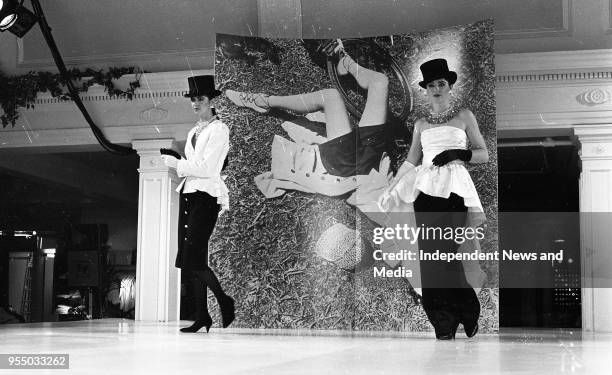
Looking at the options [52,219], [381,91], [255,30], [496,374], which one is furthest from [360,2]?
[496,374]

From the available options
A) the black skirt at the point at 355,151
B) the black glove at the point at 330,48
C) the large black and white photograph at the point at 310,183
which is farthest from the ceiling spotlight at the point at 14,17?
the black skirt at the point at 355,151

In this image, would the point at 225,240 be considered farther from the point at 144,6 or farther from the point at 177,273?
the point at 144,6

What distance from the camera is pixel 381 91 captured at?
580cm

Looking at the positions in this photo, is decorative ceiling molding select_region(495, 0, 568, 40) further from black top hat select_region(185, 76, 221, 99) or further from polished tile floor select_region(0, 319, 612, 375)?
polished tile floor select_region(0, 319, 612, 375)

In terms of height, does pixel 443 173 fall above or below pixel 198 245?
above

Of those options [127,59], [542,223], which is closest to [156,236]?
[127,59]

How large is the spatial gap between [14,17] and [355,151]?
2624 mm

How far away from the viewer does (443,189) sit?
16.3ft

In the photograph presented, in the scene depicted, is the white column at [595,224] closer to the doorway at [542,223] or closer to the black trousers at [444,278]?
the doorway at [542,223]

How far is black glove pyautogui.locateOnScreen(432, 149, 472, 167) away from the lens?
496 cm

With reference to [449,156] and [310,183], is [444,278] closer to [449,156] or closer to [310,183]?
[449,156]

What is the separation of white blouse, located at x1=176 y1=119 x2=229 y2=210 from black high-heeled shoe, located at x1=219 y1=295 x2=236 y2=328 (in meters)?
0.68

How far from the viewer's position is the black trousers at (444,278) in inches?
190

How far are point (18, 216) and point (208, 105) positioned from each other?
395cm
